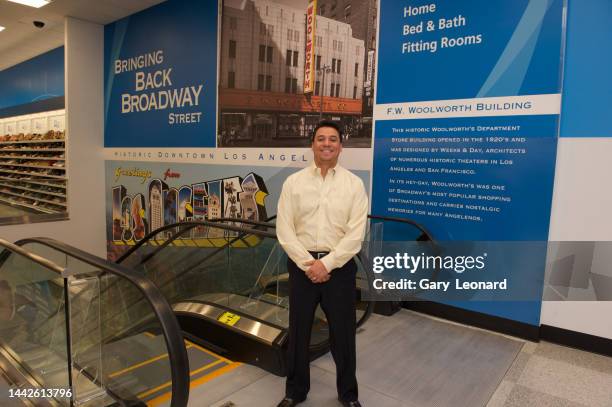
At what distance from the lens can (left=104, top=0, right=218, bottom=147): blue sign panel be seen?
21.0ft

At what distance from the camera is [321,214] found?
7.99 feet

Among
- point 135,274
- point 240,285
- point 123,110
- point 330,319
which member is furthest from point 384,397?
point 123,110

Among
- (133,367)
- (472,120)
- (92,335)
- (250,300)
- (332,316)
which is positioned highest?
(472,120)

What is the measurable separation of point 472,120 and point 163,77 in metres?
5.18

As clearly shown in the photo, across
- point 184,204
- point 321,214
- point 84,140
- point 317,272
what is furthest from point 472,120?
point 84,140

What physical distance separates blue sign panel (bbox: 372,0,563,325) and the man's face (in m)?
2.09

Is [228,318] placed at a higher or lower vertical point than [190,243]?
lower

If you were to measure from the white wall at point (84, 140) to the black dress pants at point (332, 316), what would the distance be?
6.70 metres

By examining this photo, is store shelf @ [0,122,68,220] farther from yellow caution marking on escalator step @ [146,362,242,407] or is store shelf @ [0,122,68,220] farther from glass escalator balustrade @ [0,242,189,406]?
yellow caution marking on escalator step @ [146,362,242,407]

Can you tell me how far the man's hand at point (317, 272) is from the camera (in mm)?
2322

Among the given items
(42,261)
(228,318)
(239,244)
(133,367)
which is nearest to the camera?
(42,261)

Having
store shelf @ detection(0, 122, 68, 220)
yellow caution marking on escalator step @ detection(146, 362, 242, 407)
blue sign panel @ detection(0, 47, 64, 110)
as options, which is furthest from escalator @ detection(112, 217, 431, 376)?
blue sign panel @ detection(0, 47, 64, 110)

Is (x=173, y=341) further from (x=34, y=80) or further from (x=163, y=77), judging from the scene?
(x=34, y=80)

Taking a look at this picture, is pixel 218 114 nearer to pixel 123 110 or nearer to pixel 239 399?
pixel 123 110
